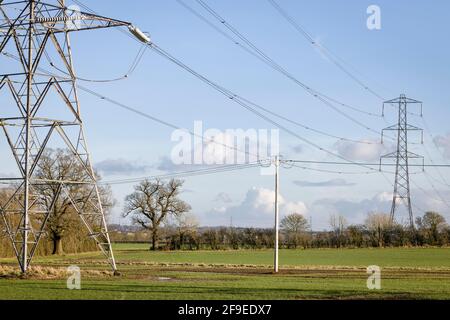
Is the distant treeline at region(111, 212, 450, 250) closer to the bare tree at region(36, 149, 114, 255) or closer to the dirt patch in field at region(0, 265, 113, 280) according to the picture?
the bare tree at region(36, 149, 114, 255)

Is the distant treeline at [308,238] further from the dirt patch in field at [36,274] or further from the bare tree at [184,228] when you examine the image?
the dirt patch in field at [36,274]

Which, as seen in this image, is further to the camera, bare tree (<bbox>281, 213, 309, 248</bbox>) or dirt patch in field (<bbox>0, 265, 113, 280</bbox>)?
bare tree (<bbox>281, 213, 309, 248</bbox>)

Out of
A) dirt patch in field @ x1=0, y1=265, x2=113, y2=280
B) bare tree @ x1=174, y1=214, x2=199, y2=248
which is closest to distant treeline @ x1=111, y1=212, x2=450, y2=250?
bare tree @ x1=174, y1=214, x2=199, y2=248

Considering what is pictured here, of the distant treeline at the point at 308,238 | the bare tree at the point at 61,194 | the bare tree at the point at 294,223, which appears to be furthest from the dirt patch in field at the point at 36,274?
the bare tree at the point at 294,223

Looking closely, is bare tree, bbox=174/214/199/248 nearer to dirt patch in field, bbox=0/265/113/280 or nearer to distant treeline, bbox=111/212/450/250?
distant treeline, bbox=111/212/450/250

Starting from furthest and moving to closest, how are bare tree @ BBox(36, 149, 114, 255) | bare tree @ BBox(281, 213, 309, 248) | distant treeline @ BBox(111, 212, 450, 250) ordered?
bare tree @ BBox(281, 213, 309, 248) < distant treeline @ BBox(111, 212, 450, 250) < bare tree @ BBox(36, 149, 114, 255)

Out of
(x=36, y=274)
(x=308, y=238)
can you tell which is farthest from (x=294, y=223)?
(x=36, y=274)

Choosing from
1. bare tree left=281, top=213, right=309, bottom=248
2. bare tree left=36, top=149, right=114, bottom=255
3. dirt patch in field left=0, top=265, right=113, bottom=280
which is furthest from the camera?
bare tree left=281, top=213, right=309, bottom=248

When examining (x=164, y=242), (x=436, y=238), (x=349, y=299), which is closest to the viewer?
(x=349, y=299)

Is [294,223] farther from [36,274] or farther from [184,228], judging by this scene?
[36,274]
